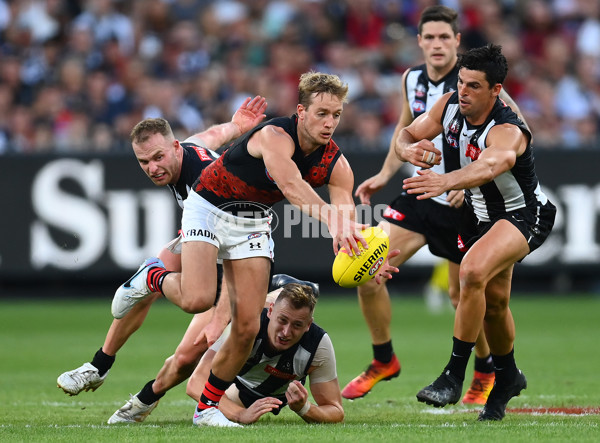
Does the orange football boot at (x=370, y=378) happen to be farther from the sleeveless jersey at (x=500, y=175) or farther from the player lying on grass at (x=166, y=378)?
the sleeveless jersey at (x=500, y=175)

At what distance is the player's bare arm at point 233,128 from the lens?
26.7 ft

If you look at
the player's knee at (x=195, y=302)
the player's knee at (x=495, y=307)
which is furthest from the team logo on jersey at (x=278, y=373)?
the player's knee at (x=495, y=307)

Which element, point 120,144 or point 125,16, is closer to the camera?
point 120,144

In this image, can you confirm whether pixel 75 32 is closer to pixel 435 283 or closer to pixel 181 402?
pixel 435 283

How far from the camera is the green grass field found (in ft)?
20.5

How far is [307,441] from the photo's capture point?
5797mm

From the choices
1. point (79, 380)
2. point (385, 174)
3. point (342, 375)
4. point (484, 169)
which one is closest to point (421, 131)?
point (484, 169)

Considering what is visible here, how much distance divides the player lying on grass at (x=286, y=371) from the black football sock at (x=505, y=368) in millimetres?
1151

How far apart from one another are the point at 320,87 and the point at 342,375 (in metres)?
3.88

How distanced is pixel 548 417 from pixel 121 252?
9408 millimetres

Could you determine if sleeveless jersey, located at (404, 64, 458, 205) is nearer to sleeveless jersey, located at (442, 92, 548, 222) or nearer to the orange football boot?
sleeveless jersey, located at (442, 92, 548, 222)

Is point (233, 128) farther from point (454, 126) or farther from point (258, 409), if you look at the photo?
point (258, 409)

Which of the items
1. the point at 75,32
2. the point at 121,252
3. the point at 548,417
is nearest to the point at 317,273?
the point at 121,252

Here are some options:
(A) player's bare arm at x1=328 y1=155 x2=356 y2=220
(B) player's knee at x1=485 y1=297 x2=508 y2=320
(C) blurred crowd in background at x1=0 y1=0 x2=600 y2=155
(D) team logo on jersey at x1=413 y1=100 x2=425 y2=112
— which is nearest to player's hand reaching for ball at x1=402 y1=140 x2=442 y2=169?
(A) player's bare arm at x1=328 y1=155 x2=356 y2=220
